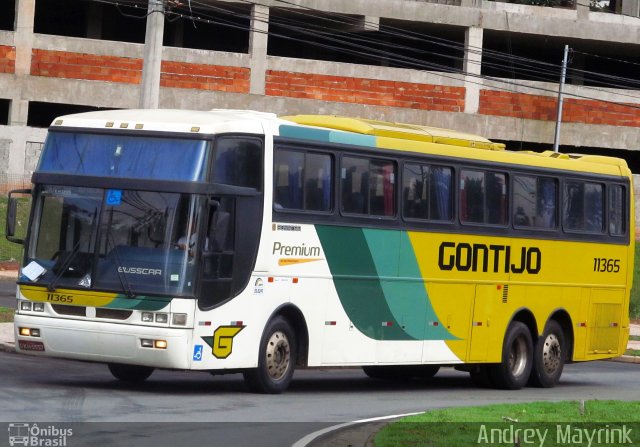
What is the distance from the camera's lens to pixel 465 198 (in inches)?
810

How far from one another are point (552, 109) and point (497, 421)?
36.0 metres

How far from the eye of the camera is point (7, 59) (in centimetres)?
4278

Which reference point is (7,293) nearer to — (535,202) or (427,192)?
(535,202)

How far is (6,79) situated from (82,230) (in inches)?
1082

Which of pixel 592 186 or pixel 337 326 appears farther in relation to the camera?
pixel 592 186

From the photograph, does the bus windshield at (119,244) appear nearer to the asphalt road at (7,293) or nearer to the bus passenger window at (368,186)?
the bus passenger window at (368,186)

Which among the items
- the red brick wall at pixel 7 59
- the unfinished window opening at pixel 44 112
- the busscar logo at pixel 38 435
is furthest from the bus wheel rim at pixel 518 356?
the unfinished window opening at pixel 44 112

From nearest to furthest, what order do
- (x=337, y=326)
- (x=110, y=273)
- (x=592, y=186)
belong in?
1. (x=110, y=273)
2. (x=337, y=326)
3. (x=592, y=186)

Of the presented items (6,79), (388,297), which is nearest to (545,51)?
(6,79)

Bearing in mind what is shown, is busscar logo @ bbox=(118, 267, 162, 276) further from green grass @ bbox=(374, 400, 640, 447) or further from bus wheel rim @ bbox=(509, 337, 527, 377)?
bus wheel rim @ bbox=(509, 337, 527, 377)

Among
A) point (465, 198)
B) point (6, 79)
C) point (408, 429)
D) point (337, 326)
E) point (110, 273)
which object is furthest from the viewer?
point (6, 79)

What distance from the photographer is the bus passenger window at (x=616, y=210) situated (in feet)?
77.4

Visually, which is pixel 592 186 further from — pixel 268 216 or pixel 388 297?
pixel 268 216

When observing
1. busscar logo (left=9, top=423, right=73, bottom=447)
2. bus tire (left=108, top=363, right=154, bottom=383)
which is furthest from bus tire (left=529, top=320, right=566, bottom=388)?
busscar logo (left=9, top=423, right=73, bottom=447)
